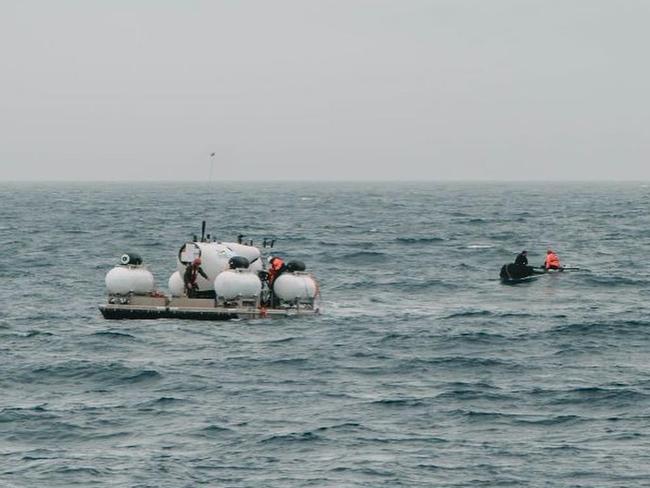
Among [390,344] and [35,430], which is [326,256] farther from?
[35,430]

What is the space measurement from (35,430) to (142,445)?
2.94m

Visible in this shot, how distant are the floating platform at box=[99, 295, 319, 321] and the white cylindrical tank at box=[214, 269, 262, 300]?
0.41 metres

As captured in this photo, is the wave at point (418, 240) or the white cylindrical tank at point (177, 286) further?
the wave at point (418, 240)

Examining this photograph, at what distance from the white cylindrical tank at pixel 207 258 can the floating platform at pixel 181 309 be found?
1189 mm

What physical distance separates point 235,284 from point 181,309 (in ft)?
7.21

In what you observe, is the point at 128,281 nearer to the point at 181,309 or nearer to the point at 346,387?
the point at 181,309

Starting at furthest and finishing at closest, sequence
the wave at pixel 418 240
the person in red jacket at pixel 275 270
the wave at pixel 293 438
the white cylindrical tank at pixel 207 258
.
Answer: the wave at pixel 418 240 < the person in red jacket at pixel 275 270 < the white cylindrical tank at pixel 207 258 < the wave at pixel 293 438

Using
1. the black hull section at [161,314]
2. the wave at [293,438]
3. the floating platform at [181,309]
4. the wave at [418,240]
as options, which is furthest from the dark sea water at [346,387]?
the wave at [418,240]

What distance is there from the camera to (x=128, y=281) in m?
46.2

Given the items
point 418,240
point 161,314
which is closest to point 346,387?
point 161,314

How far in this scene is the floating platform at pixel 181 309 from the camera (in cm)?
4544

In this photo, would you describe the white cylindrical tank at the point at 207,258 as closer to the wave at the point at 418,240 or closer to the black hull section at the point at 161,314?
the black hull section at the point at 161,314

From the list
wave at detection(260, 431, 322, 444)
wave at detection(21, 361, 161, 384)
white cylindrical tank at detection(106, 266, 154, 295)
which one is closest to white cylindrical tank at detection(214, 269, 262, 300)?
white cylindrical tank at detection(106, 266, 154, 295)

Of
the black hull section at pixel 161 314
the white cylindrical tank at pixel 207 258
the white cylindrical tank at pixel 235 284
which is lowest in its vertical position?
the black hull section at pixel 161 314
